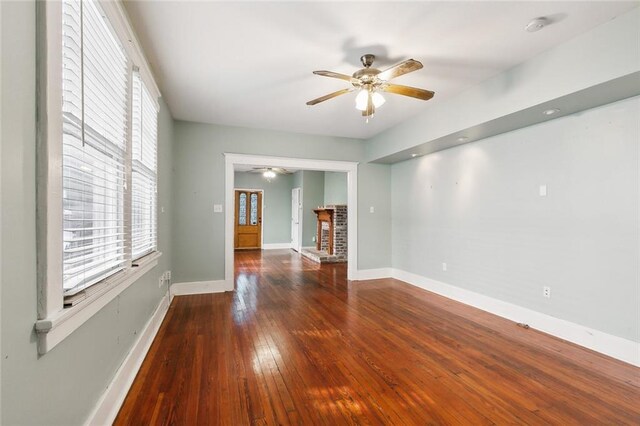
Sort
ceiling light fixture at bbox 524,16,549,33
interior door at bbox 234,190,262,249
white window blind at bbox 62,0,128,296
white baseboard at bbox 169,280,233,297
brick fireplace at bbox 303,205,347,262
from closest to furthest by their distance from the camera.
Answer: white window blind at bbox 62,0,128,296 → ceiling light fixture at bbox 524,16,549,33 → white baseboard at bbox 169,280,233,297 → brick fireplace at bbox 303,205,347,262 → interior door at bbox 234,190,262,249

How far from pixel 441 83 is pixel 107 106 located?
3.01 metres

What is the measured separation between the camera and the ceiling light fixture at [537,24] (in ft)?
6.97

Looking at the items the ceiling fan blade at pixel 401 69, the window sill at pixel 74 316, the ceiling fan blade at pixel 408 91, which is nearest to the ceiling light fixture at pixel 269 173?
the ceiling fan blade at pixel 408 91

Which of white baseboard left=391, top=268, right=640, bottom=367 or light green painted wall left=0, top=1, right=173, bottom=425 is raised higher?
light green painted wall left=0, top=1, right=173, bottom=425

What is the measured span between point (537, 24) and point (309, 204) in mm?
7317

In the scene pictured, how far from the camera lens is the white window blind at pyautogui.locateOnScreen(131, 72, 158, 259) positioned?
2312 mm

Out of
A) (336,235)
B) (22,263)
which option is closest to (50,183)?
(22,263)

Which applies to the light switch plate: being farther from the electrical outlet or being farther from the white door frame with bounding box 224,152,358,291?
the white door frame with bounding box 224,152,358,291

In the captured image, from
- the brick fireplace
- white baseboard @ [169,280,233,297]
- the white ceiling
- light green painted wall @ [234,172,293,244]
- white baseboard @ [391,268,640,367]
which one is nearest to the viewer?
the white ceiling

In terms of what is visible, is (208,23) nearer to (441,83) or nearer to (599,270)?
(441,83)

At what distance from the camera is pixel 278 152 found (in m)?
4.89

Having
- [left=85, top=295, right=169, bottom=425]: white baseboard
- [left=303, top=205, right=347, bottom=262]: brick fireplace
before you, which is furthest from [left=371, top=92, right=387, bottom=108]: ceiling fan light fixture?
[left=303, top=205, right=347, bottom=262]: brick fireplace

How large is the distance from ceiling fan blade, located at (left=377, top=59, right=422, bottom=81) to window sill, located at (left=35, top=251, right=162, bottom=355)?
2393 mm

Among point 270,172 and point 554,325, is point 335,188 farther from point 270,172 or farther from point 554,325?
point 554,325
